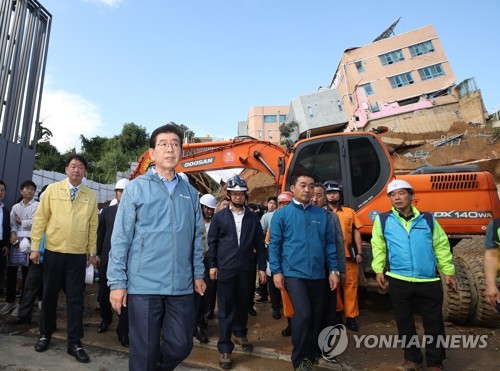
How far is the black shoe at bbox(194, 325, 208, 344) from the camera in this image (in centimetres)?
398

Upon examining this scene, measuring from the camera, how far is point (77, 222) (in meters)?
3.52

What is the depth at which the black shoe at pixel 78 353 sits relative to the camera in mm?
3162

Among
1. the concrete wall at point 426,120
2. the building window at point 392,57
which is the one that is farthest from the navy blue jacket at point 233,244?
the building window at point 392,57

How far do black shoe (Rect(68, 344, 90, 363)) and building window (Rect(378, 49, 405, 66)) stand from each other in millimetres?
36113

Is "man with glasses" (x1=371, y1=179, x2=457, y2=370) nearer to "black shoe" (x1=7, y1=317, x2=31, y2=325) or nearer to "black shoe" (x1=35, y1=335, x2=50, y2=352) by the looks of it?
"black shoe" (x1=35, y1=335, x2=50, y2=352)

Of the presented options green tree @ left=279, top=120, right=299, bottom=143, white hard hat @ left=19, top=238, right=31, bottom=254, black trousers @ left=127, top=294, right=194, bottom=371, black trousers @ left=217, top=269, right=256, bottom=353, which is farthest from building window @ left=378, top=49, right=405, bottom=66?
black trousers @ left=127, top=294, right=194, bottom=371

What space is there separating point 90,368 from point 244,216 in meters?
2.10

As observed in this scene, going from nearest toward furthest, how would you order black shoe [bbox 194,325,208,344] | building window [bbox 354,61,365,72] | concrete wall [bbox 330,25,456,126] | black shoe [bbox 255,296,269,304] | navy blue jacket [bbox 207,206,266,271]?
navy blue jacket [bbox 207,206,266,271]
black shoe [bbox 194,325,208,344]
black shoe [bbox 255,296,269,304]
concrete wall [bbox 330,25,456,126]
building window [bbox 354,61,365,72]

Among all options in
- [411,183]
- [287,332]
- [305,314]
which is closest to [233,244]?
[305,314]

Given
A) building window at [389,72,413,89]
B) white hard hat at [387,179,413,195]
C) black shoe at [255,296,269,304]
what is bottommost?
black shoe at [255,296,269,304]

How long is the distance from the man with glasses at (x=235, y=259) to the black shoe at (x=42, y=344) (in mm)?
1726

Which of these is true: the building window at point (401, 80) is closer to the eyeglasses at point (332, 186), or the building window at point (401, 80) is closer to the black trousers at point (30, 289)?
the eyeglasses at point (332, 186)

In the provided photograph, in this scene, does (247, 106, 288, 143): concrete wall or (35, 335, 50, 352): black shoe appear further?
(247, 106, 288, 143): concrete wall

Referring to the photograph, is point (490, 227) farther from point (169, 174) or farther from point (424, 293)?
point (169, 174)
